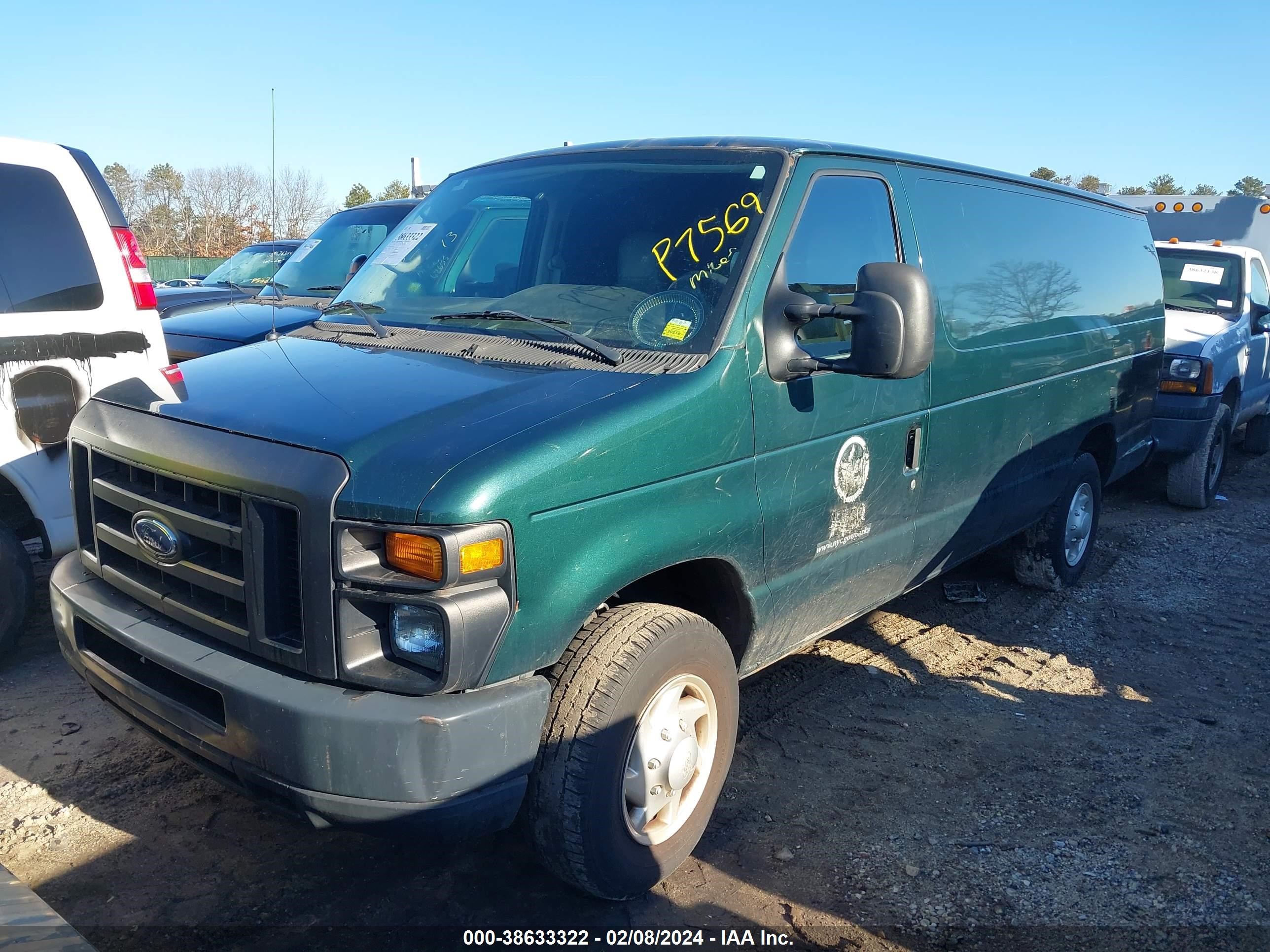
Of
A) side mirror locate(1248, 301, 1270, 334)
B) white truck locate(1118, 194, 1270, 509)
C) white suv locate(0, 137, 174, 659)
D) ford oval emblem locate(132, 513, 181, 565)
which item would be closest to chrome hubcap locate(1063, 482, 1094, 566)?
white truck locate(1118, 194, 1270, 509)

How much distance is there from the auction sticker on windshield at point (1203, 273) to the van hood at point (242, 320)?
738 centimetres

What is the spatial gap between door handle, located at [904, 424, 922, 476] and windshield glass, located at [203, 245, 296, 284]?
26.4 ft

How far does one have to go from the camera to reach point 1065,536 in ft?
19.1

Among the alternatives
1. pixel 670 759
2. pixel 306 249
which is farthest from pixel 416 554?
pixel 306 249

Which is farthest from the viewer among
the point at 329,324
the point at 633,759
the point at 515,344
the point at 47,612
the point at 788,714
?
the point at 47,612

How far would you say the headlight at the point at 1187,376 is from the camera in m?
7.86

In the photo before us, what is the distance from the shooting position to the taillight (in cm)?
473

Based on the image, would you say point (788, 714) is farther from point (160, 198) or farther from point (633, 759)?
point (160, 198)

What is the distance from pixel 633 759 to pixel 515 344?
1.35 m

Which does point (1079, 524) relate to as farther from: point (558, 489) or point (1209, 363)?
point (558, 489)

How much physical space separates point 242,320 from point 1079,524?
5.34 m

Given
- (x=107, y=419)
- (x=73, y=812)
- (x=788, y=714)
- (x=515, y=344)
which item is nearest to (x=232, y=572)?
(x=107, y=419)

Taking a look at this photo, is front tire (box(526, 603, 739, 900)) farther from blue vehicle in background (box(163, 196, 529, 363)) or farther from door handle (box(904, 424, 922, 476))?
blue vehicle in background (box(163, 196, 529, 363))

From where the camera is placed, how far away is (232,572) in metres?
2.69
